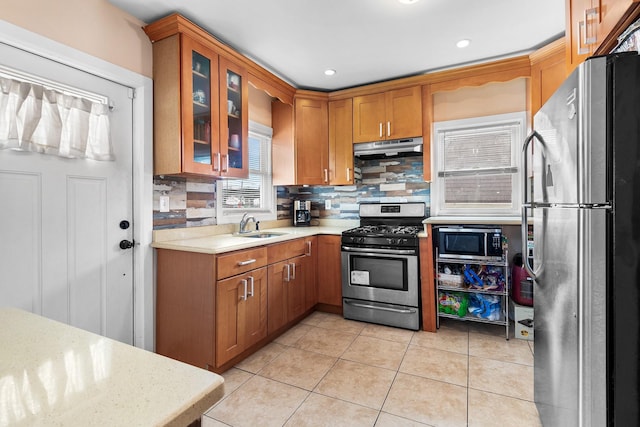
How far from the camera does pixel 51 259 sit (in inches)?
71.9

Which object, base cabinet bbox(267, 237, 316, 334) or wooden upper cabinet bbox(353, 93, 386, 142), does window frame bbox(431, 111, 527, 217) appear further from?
base cabinet bbox(267, 237, 316, 334)

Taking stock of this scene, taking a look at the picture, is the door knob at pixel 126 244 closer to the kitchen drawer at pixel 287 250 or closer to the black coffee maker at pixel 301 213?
the kitchen drawer at pixel 287 250

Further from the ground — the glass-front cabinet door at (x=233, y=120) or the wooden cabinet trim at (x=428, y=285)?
the glass-front cabinet door at (x=233, y=120)

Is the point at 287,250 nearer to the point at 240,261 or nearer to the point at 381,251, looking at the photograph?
the point at 240,261

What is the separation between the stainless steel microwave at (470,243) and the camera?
2.76 m

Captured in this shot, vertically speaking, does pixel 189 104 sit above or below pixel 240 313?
above

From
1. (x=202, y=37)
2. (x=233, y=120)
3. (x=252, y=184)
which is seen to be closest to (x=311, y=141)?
(x=252, y=184)

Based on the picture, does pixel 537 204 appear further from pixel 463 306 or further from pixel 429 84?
pixel 429 84

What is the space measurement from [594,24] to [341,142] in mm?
2480

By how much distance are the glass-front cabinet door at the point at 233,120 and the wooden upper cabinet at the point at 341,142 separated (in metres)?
1.19

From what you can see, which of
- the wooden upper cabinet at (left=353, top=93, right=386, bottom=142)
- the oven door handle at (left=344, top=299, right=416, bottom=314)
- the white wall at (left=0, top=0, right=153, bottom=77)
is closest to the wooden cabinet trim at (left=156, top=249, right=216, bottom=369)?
the white wall at (left=0, top=0, right=153, bottom=77)

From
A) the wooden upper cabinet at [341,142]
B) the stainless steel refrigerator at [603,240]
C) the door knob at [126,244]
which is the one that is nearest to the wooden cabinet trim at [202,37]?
the wooden upper cabinet at [341,142]

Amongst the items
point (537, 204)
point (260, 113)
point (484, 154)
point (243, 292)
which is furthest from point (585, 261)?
point (260, 113)

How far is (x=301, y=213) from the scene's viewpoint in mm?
3922
